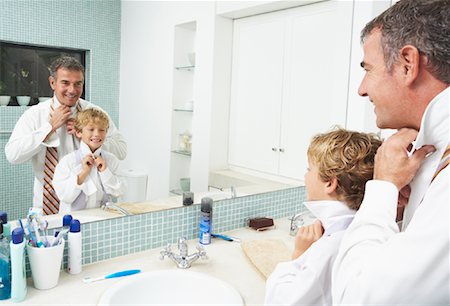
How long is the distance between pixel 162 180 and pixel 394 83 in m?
1.05

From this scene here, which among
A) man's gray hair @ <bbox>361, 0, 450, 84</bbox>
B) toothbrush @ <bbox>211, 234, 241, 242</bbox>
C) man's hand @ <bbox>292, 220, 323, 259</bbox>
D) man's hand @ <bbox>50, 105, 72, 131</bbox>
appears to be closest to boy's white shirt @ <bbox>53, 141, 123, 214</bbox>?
man's hand @ <bbox>50, 105, 72, 131</bbox>

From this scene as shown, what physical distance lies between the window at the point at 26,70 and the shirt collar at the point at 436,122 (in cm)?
114

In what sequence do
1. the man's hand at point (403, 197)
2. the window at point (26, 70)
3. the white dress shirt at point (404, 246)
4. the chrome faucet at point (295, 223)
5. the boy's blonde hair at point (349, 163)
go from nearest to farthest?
1. the white dress shirt at point (404, 246)
2. the man's hand at point (403, 197)
3. the boy's blonde hair at point (349, 163)
4. the window at point (26, 70)
5. the chrome faucet at point (295, 223)

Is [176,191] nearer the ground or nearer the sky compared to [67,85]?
nearer the ground

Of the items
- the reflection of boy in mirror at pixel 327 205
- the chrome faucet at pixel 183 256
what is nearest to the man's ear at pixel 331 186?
the reflection of boy in mirror at pixel 327 205

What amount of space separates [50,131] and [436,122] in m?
1.18

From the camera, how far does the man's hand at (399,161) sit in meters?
0.90

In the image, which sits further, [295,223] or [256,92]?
[256,92]

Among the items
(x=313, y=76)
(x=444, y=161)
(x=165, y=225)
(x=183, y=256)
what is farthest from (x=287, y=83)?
(x=444, y=161)

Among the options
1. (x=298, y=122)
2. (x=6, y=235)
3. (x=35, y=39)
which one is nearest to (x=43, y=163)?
(x=6, y=235)

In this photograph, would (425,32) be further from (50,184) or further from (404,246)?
(50,184)

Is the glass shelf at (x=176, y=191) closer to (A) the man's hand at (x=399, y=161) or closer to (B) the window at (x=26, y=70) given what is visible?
(B) the window at (x=26, y=70)

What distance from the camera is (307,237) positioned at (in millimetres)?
1172

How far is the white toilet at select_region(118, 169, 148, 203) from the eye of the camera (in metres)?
1.63
